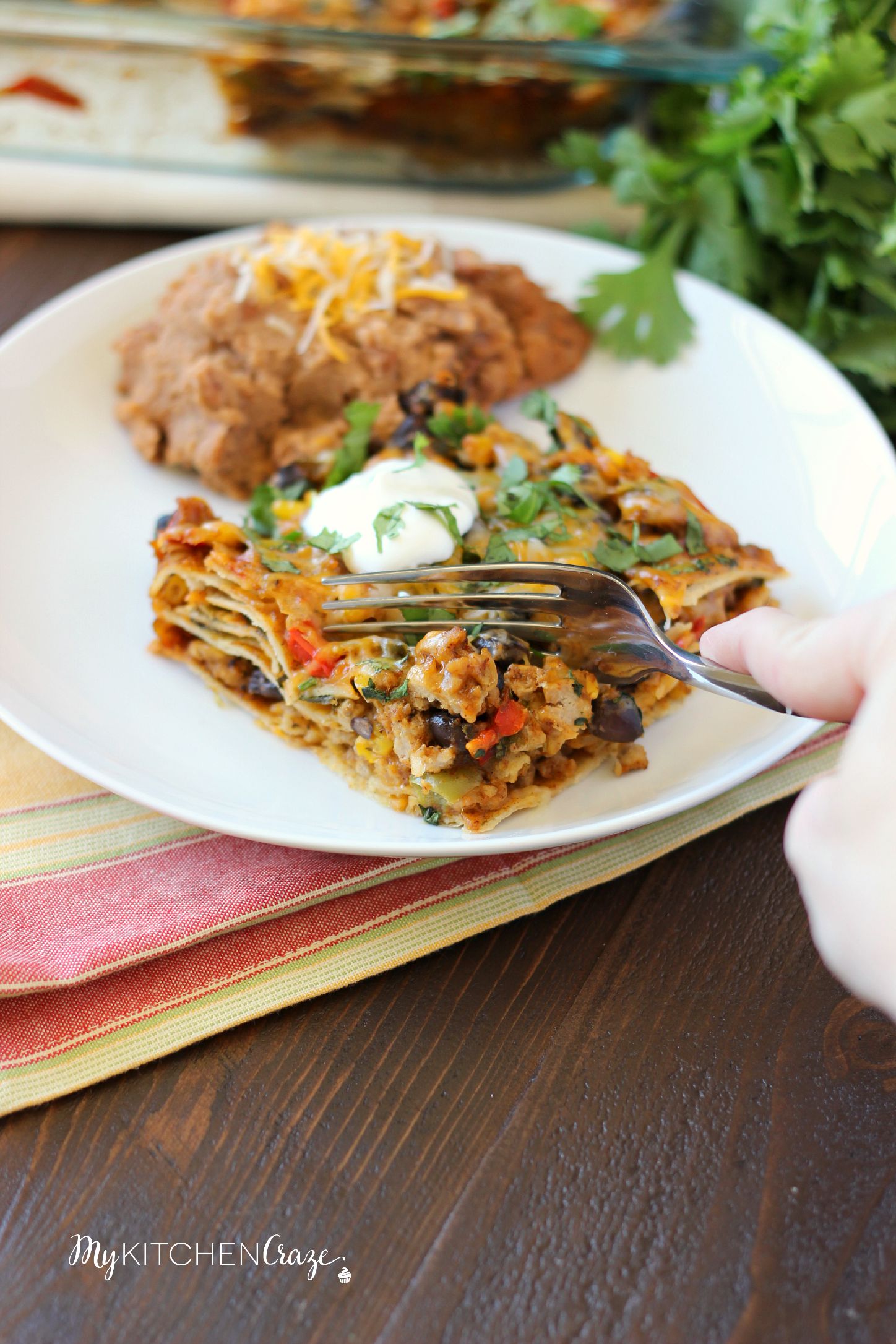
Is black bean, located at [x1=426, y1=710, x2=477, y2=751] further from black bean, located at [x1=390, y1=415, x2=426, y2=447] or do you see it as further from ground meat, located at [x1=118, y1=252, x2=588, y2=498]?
ground meat, located at [x1=118, y1=252, x2=588, y2=498]

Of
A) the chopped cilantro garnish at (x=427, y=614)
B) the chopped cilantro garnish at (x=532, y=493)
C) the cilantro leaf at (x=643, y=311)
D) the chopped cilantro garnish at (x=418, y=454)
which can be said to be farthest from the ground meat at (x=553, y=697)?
the cilantro leaf at (x=643, y=311)

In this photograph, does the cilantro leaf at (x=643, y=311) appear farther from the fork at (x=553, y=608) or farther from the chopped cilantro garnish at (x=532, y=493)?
the fork at (x=553, y=608)

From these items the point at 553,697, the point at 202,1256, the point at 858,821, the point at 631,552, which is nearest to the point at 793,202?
the point at 631,552

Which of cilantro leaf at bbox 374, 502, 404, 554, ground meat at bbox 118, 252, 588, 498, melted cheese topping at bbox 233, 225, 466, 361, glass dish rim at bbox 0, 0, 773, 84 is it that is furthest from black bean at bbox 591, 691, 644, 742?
glass dish rim at bbox 0, 0, 773, 84

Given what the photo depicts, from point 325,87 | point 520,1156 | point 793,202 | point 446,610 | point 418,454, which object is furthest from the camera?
point 325,87

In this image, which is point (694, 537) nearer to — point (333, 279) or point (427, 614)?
point (427, 614)
